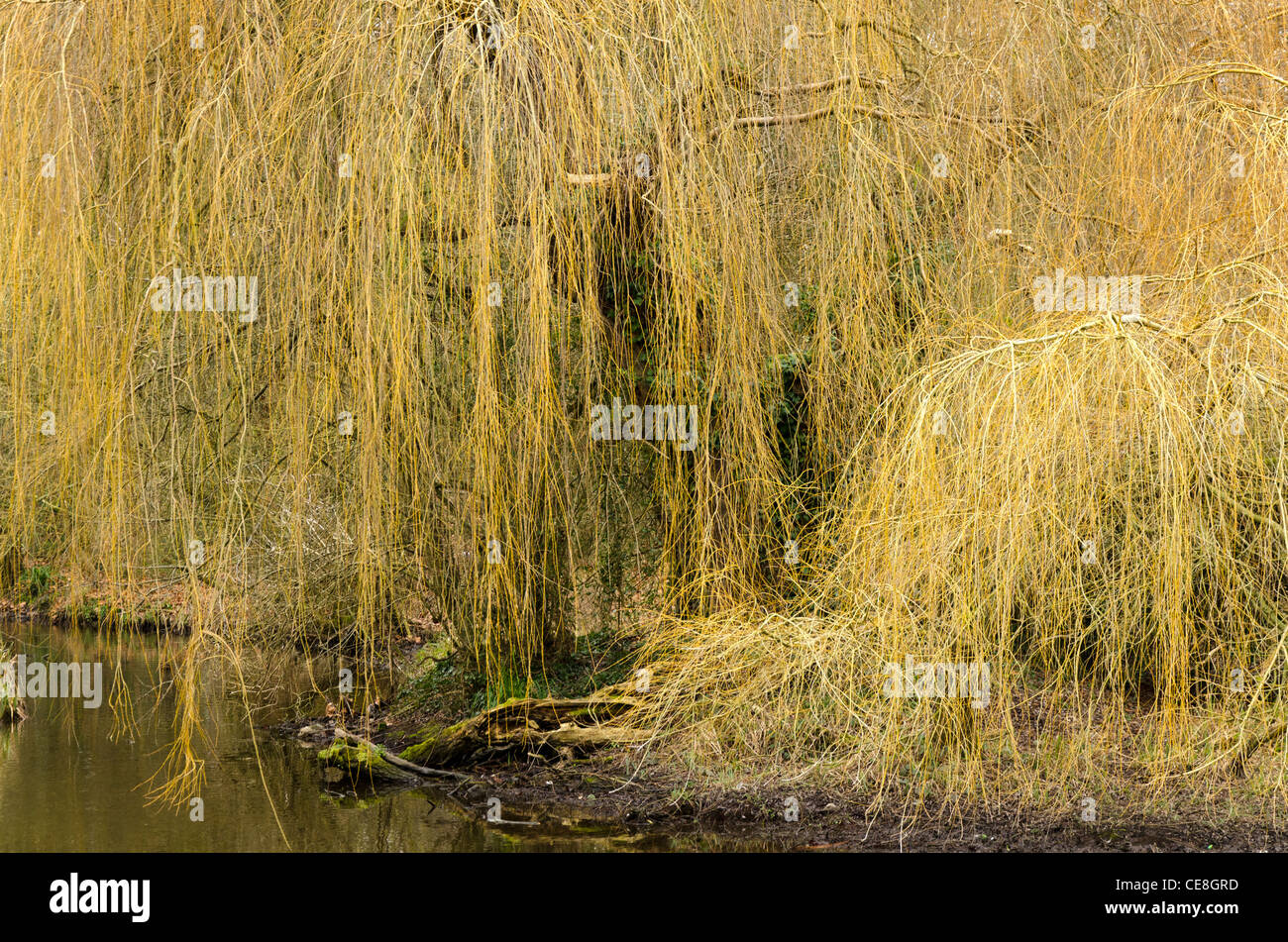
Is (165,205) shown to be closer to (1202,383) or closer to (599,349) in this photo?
(599,349)

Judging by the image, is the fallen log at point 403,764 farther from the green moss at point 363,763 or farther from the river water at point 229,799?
the river water at point 229,799

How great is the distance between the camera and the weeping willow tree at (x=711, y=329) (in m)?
4.47

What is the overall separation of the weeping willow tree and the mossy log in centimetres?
39

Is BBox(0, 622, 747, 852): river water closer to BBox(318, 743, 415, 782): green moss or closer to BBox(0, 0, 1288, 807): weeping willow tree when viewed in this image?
BBox(318, 743, 415, 782): green moss

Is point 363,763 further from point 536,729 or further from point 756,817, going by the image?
point 756,817

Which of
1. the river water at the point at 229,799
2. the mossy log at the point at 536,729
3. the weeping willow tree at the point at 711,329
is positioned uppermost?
the weeping willow tree at the point at 711,329

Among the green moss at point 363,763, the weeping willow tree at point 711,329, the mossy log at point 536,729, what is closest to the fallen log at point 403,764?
A: the green moss at point 363,763

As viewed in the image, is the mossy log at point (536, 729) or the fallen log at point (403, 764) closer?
the mossy log at point (536, 729)

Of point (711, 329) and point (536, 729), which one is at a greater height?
point (711, 329)

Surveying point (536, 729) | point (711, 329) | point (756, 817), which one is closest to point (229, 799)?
point (536, 729)

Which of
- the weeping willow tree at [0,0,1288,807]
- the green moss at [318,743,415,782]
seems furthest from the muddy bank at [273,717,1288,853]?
the weeping willow tree at [0,0,1288,807]

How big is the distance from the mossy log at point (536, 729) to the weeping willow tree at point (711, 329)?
0.39 metres

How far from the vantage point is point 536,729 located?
609 cm

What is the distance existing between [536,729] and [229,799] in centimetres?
155
